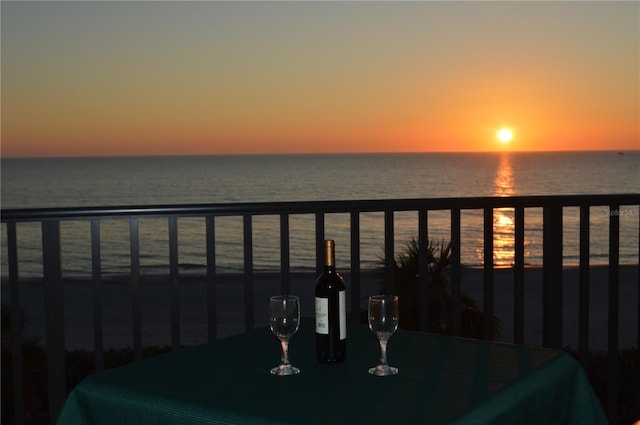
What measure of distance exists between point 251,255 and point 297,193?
29.9m

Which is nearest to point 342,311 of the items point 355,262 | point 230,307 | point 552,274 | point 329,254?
point 329,254

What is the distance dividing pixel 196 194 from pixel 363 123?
30.2ft

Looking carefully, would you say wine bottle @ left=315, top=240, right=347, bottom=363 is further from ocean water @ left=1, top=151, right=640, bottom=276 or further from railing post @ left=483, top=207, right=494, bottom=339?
ocean water @ left=1, top=151, right=640, bottom=276

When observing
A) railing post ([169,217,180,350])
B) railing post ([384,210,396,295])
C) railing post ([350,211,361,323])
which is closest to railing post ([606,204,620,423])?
railing post ([384,210,396,295])

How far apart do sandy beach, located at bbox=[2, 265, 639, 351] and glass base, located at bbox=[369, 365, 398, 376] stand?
7111 mm

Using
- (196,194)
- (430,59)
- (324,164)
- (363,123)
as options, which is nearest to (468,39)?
(430,59)

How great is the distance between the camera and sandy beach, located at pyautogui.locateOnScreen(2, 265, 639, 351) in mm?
9602

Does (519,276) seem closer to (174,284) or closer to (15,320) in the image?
(174,284)

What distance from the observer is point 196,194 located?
3297 cm

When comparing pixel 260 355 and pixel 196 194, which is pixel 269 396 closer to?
pixel 260 355

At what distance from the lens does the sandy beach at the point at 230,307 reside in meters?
9.60

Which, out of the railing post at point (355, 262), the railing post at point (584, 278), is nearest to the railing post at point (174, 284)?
the railing post at point (355, 262)

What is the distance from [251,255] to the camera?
322 centimetres

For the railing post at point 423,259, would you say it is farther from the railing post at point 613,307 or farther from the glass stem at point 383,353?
the glass stem at point 383,353
